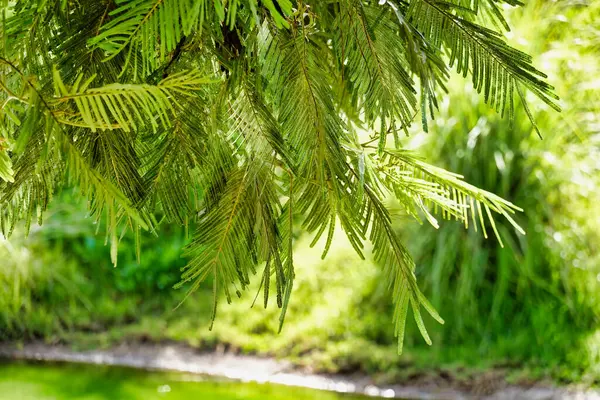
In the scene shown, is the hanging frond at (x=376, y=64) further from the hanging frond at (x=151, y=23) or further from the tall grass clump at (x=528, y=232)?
the tall grass clump at (x=528, y=232)

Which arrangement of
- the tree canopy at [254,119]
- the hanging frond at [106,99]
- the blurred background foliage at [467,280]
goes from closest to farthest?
the hanging frond at [106,99], the tree canopy at [254,119], the blurred background foliage at [467,280]

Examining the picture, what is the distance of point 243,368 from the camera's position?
13.3ft

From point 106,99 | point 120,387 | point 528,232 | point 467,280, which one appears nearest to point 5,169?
point 106,99

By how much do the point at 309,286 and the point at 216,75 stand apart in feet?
12.6

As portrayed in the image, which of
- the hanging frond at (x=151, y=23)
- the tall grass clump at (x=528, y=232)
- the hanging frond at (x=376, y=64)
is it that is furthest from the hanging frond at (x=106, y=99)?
the tall grass clump at (x=528, y=232)

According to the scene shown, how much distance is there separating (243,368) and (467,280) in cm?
130

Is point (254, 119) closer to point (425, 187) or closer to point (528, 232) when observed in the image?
point (425, 187)

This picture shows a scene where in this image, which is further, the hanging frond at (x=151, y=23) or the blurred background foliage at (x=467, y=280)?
the blurred background foliage at (x=467, y=280)

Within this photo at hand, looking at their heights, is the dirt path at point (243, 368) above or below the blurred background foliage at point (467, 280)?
below

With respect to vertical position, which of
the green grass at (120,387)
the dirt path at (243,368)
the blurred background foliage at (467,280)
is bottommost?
the green grass at (120,387)

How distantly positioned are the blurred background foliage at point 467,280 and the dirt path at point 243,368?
9cm

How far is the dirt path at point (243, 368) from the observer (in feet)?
11.9

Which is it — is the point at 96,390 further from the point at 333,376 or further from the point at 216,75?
the point at 216,75

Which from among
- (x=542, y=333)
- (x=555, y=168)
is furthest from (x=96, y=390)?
(x=555, y=168)
